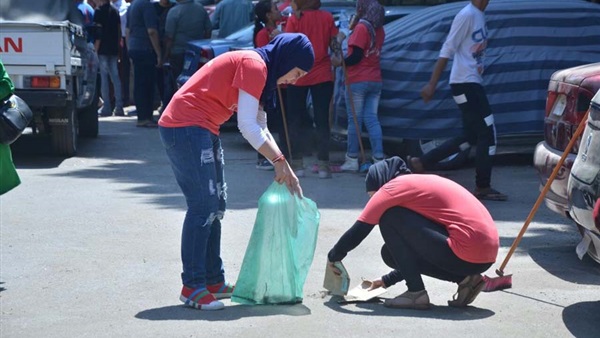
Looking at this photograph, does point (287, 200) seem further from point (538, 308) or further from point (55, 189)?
point (55, 189)

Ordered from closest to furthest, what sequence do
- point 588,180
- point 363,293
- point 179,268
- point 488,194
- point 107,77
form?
1. point 588,180
2. point 363,293
3. point 179,268
4. point 488,194
5. point 107,77

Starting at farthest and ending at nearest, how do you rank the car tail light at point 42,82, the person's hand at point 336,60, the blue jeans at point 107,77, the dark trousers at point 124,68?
the dark trousers at point 124,68 → the blue jeans at point 107,77 → the car tail light at point 42,82 → the person's hand at point 336,60

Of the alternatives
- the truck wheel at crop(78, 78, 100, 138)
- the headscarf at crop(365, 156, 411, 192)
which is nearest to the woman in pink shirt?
the headscarf at crop(365, 156, 411, 192)

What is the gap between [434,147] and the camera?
11.1 m

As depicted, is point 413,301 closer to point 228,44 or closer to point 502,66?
point 502,66

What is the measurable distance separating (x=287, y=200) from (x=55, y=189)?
469 cm

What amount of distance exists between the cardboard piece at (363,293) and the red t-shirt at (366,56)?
4788 mm

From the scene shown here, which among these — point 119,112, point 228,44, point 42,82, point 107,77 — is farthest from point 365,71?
point 119,112

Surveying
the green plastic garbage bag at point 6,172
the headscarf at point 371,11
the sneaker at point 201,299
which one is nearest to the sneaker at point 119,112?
the headscarf at point 371,11

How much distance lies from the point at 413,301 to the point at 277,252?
2.63 feet

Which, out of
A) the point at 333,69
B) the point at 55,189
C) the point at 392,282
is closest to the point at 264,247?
the point at 392,282

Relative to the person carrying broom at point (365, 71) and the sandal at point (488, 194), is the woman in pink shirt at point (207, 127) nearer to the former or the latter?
the sandal at point (488, 194)

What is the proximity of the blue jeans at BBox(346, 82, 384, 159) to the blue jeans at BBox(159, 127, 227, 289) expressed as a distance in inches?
195

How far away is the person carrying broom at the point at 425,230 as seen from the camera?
5766mm
